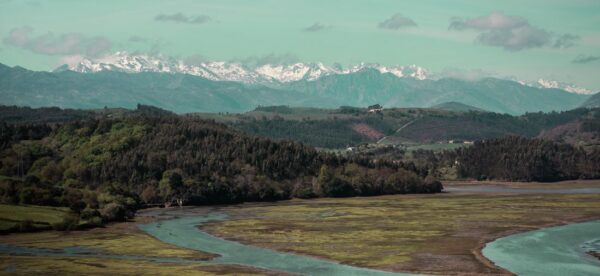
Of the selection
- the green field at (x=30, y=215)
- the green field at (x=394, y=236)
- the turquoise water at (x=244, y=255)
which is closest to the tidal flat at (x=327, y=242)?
the green field at (x=394, y=236)

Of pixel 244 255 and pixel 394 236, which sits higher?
pixel 394 236

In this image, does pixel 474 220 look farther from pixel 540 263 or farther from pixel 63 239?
pixel 63 239

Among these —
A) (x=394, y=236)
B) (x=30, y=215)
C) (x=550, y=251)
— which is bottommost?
(x=550, y=251)

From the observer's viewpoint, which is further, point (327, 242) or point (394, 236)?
point (394, 236)

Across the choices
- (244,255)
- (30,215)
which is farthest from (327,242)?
(30,215)

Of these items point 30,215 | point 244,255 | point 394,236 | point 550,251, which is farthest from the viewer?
point 30,215

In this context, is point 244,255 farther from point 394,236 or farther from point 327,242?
point 394,236

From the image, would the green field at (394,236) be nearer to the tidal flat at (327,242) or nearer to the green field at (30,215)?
the tidal flat at (327,242)
